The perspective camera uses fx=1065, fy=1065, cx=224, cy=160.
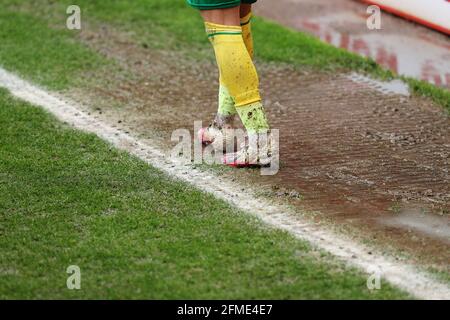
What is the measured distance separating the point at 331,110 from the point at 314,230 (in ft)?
7.20

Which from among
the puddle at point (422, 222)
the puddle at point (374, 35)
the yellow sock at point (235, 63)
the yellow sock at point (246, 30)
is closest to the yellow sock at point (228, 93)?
the yellow sock at point (246, 30)

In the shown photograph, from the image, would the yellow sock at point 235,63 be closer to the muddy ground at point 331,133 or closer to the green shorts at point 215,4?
the green shorts at point 215,4

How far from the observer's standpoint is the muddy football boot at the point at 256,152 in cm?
618

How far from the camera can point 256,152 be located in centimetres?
618

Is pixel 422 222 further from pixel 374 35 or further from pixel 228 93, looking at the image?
pixel 374 35

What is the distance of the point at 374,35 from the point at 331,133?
2.69 meters

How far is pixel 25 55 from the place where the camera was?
28.0 ft

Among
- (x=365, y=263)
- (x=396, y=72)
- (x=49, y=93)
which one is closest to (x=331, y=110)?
(x=396, y=72)

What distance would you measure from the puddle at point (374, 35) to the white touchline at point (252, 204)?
2.66 metres

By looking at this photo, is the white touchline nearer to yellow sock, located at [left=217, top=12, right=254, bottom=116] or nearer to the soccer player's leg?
the soccer player's leg

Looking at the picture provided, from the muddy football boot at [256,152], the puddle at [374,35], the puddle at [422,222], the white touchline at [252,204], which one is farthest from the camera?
the puddle at [374,35]

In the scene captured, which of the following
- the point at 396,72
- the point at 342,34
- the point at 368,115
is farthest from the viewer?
the point at 342,34

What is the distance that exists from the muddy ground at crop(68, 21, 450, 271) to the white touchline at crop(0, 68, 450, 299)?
116 mm

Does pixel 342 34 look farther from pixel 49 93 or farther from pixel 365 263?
pixel 365 263
